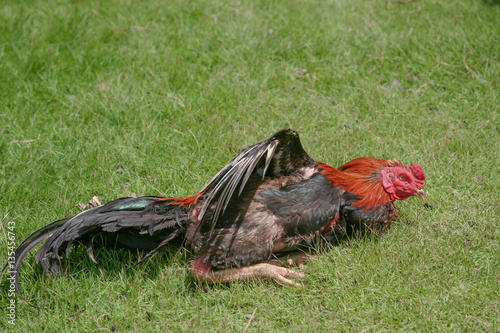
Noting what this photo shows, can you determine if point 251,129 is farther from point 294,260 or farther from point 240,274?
point 240,274

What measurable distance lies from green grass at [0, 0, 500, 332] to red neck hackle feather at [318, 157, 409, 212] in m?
0.32

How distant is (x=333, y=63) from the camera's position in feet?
19.7

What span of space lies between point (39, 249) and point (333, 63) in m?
4.15

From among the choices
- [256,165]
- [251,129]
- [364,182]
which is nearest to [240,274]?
[256,165]

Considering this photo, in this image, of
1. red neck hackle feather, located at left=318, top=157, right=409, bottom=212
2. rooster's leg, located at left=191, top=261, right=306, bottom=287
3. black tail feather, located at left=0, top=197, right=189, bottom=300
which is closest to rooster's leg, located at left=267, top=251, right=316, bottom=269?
rooster's leg, located at left=191, top=261, right=306, bottom=287

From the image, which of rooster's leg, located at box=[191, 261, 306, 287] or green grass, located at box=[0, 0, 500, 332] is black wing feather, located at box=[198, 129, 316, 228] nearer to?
rooster's leg, located at box=[191, 261, 306, 287]

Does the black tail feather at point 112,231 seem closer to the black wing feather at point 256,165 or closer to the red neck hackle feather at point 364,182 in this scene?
the black wing feather at point 256,165

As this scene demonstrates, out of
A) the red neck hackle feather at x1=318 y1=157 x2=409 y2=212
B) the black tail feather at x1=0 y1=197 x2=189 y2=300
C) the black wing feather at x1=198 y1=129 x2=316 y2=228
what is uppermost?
the black wing feather at x1=198 y1=129 x2=316 y2=228

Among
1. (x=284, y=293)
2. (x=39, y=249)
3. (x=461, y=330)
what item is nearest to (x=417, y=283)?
(x=461, y=330)

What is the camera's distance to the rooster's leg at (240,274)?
3.55 meters

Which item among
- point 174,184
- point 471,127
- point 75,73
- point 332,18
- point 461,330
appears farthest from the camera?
point 332,18

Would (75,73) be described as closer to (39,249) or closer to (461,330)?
(39,249)

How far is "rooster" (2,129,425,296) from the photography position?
11.6ft

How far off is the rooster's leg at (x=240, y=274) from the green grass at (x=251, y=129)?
0.07 m
